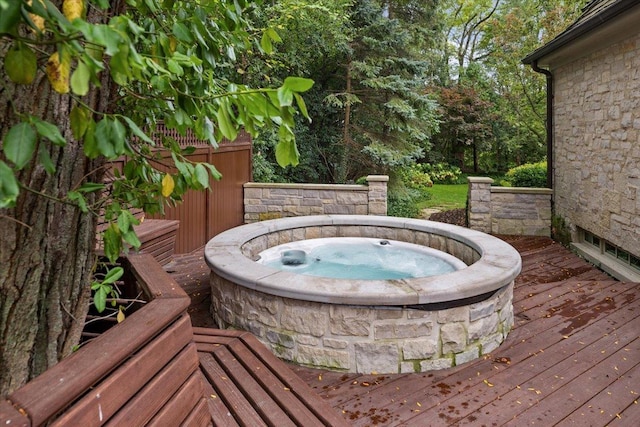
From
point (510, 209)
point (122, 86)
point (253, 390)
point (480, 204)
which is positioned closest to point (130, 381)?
point (122, 86)

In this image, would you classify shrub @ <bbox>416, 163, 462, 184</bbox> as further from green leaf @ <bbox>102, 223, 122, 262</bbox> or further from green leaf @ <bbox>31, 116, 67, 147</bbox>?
green leaf @ <bbox>31, 116, 67, 147</bbox>

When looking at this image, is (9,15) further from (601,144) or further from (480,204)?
(480,204)

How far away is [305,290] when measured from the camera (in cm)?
319

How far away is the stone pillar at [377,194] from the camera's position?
8031 millimetres

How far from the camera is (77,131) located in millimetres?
874

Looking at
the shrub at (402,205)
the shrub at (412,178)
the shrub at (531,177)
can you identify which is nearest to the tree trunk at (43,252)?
the shrub at (531,177)

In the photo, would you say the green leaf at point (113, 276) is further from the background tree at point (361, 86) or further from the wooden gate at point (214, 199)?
the background tree at point (361, 86)

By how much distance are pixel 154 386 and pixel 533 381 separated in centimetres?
263

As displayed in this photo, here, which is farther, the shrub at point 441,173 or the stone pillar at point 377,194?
the shrub at point 441,173

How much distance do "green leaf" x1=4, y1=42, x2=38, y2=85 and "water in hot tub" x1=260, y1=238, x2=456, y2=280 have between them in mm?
4304

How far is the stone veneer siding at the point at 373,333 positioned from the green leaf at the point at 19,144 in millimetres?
2603

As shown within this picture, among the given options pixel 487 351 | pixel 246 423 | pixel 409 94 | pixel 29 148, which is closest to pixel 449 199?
pixel 409 94

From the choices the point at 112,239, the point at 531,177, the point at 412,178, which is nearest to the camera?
the point at 112,239

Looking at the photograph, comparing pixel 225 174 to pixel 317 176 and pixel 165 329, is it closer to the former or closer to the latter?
pixel 317 176
